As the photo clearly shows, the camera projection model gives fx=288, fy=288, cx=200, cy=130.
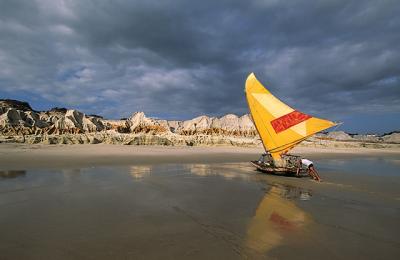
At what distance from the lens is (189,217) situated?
9844 millimetres

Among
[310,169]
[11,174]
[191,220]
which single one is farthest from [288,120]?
[11,174]

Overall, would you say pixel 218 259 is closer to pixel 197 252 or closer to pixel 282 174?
pixel 197 252

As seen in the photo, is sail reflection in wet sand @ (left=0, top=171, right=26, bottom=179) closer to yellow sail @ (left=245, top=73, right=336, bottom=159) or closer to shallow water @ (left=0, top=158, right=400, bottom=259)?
shallow water @ (left=0, top=158, right=400, bottom=259)

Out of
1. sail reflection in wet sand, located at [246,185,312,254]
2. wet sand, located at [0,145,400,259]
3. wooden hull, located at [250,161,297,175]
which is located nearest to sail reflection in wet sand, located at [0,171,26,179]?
wet sand, located at [0,145,400,259]

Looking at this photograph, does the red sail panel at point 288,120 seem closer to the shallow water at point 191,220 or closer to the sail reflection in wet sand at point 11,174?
the shallow water at point 191,220

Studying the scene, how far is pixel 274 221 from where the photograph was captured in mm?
9523

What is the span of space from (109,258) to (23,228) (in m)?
3.59

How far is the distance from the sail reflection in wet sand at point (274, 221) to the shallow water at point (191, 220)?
30 mm

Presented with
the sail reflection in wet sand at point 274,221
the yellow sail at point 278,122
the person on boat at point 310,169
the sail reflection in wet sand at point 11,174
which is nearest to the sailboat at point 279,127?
the yellow sail at point 278,122

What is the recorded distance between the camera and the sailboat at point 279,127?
75.7 feet

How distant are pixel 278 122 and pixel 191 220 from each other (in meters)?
16.5

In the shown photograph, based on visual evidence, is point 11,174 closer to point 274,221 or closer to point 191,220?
point 191,220

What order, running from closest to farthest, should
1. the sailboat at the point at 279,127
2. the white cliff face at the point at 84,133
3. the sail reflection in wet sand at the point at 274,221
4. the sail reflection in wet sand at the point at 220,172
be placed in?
the sail reflection in wet sand at the point at 274,221 → the sail reflection in wet sand at the point at 220,172 → the sailboat at the point at 279,127 → the white cliff face at the point at 84,133

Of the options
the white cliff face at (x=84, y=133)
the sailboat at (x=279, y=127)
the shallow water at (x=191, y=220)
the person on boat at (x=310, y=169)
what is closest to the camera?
the shallow water at (x=191, y=220)
